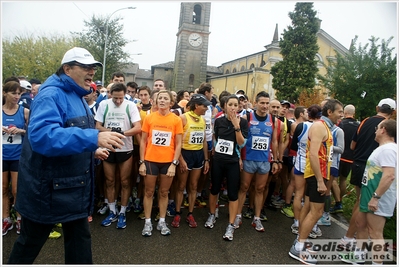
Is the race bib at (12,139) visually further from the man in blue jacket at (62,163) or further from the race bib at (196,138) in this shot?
the race bib at (196,138)

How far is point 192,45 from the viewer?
158 feet

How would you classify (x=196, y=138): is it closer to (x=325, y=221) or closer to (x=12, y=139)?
(x=12, y=139)

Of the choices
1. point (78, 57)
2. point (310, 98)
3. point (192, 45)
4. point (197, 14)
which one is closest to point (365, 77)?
point (310, 98)

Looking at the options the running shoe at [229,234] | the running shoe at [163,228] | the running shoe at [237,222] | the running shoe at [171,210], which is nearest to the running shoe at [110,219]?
the running shoe at [163,228]

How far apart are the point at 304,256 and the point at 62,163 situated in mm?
3188

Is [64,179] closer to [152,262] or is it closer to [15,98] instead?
[152,262]

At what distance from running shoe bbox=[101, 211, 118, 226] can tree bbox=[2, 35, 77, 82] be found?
2399cm

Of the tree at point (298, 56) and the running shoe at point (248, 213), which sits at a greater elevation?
the tree at point (298, 56)

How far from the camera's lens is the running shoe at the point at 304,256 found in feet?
11.4

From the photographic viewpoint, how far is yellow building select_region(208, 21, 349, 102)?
3494 centimetres

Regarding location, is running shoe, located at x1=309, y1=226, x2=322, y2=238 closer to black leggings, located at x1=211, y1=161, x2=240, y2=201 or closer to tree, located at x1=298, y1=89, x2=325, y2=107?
black leggings, located at x1=211, y1=161, x2=240, y2=201

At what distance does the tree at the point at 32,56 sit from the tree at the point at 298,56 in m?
23.2

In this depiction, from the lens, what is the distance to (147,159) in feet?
13.4

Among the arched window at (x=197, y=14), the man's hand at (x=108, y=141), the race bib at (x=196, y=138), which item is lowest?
the race bib at (x=196, y=138)
